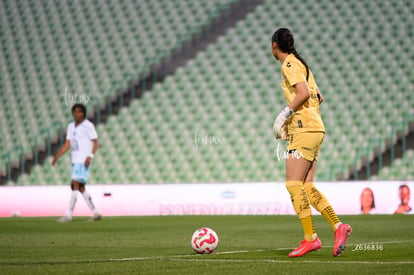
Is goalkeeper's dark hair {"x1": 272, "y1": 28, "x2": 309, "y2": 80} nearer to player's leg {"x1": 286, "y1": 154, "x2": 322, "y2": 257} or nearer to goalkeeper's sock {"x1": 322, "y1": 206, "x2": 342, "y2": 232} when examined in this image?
player's leg {"x1": 286, "y1": 154, "x2": 322, "y2": 257}

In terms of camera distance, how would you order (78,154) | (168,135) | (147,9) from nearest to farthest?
1. (78,154)
2. (168,135)
3. (147,9)

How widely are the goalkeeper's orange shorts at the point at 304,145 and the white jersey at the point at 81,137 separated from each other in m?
8.38

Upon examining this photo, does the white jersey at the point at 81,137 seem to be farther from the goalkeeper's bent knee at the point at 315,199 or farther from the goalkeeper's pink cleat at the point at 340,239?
the goalkeeper's pink cleat at the point at 340,239

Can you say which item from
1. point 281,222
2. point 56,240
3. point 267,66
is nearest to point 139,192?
point 281,222

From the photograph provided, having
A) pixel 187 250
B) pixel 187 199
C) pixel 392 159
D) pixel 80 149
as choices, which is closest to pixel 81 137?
pixel 80 149

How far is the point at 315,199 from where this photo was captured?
279 inches

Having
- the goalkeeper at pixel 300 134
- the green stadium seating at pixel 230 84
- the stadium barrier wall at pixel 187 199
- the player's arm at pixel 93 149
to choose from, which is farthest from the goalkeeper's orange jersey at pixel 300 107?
the green stadium seating at pixel 230 84

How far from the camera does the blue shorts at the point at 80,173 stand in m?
14.8

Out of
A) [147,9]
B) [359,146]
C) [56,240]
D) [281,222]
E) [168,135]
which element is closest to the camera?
[56,240]

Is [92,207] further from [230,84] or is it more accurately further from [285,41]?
[285,41]

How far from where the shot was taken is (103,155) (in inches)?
842

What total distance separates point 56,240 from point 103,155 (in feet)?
38.2

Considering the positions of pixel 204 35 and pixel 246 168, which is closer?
pixel 246 168

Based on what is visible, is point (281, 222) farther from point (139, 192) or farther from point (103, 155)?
point (103, 155)
